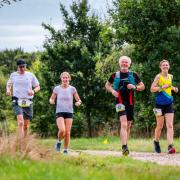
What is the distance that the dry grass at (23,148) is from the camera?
9.57 metres

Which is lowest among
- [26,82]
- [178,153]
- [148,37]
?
[178,153]

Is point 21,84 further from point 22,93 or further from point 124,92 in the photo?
point 124,92

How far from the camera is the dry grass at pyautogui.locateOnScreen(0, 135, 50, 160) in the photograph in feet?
31.4

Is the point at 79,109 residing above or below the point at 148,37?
below

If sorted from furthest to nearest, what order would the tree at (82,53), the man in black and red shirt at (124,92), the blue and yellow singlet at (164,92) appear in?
the tree at (82,53) < the blue and yellow singlet at (164,92) < the man in black and red shirt at (124,92)

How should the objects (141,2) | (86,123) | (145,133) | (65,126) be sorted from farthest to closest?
(86,123)
(145,133)
(141,2)
(65,126)

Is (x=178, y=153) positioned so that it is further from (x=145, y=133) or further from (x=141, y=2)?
(x=145, y=133)

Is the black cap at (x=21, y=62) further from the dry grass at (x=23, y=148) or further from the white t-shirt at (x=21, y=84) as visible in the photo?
the dry grass at (x=23, y=148)

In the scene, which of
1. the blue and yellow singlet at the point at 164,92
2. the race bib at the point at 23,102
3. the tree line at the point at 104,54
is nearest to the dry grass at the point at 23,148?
the race bib at the point at 23,102

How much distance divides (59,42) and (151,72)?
836 centimetres

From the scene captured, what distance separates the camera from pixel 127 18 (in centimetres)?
Answer: 2692

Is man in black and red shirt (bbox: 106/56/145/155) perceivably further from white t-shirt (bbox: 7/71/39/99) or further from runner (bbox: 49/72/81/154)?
white t-shirt (bbox: 7/71/39/99)

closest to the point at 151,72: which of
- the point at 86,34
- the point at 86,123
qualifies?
the point at 86,34

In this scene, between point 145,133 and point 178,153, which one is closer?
point 178,153
